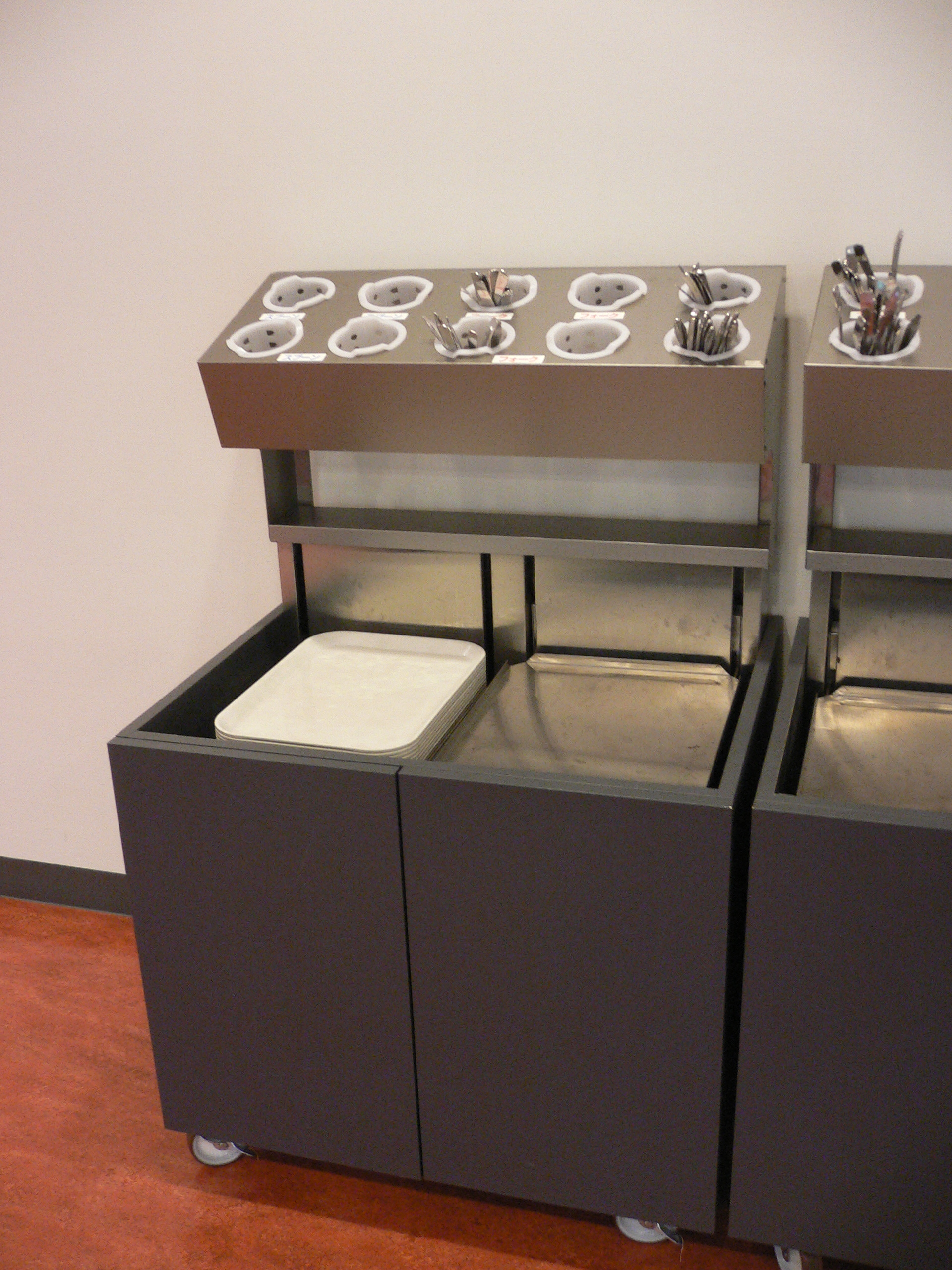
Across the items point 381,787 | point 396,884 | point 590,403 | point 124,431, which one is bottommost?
point 396,884

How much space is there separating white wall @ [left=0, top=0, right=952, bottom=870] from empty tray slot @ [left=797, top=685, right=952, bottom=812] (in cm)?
21

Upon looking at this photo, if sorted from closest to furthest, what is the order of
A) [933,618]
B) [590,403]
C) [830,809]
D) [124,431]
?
[830,809], [590,403], [933,618], [124,431]

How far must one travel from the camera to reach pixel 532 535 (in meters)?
1.78

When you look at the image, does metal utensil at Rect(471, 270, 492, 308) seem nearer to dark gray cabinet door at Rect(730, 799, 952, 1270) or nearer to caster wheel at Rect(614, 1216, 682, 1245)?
dark gray cabinet door at Rect(730, 799, 952, 1270)

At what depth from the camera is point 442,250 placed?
5.95ft

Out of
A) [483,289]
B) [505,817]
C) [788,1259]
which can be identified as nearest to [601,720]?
[505,817]

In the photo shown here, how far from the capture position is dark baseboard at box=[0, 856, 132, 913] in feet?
8.17

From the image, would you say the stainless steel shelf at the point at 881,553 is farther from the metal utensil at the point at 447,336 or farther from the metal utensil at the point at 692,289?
the metal utensil at the point at 447,336

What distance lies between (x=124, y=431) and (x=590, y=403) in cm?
90

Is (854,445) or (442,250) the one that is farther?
(442,250)

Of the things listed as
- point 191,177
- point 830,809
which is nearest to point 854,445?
point 830,809

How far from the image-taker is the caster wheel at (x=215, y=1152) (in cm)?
186

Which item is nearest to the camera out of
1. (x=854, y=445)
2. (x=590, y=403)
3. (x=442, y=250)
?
(x=854, y=445)

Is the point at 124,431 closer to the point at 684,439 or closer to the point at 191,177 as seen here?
the point at 191,177
